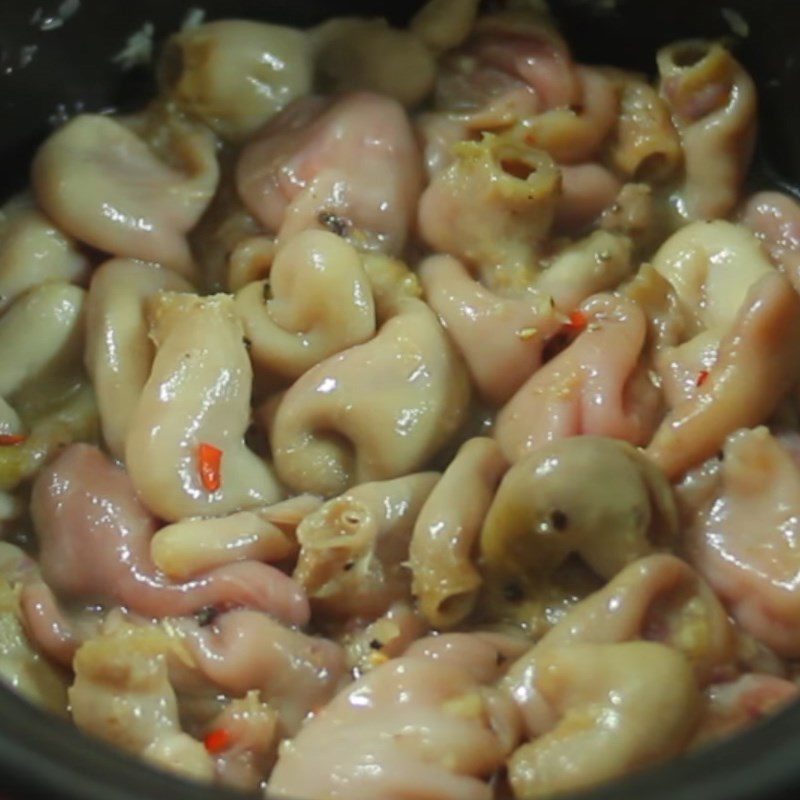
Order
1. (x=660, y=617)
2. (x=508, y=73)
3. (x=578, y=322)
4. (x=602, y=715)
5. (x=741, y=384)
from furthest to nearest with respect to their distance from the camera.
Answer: (x=508, y=73) < (x=578, y=322) < (x=741, y=384) < (x=660, y=617) < (x=602, y=715)

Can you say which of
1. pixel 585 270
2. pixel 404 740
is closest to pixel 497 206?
pixel 585 270

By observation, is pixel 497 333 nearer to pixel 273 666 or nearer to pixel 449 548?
pixel 449 548

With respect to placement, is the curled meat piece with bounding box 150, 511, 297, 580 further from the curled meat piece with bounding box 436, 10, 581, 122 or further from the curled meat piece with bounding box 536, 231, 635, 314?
the curled meat piece with bounding box 436, 10, 581, 122

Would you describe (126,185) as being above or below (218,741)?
above

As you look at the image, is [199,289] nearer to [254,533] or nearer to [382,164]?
[382,164]

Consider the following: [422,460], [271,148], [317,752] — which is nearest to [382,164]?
[271,148]

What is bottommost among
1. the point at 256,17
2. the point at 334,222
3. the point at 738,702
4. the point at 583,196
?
the point at 738,702
